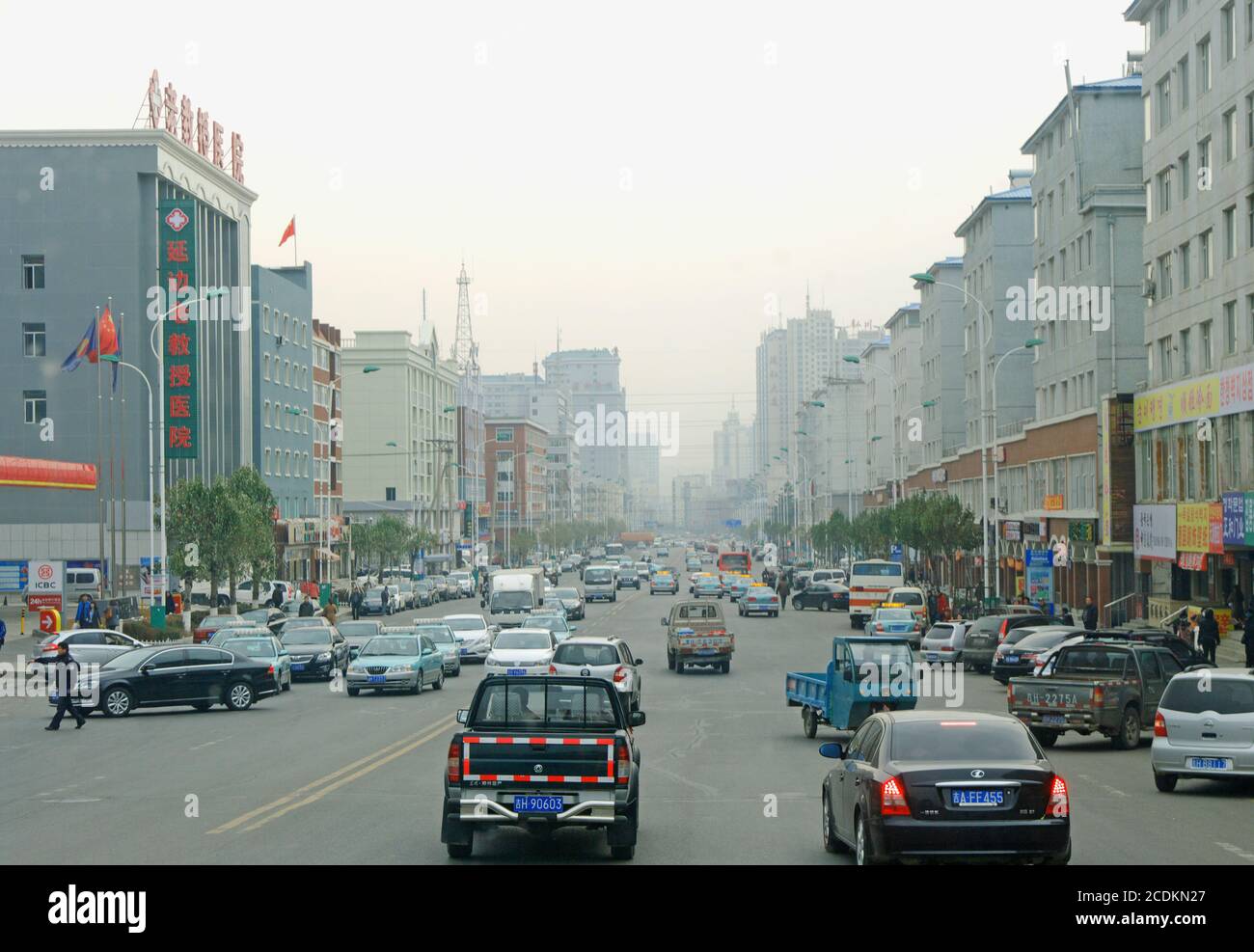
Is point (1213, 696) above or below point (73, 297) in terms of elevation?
below

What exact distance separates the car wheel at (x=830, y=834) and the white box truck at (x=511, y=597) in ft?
116

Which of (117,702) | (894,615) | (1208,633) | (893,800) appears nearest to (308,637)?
(117,702)

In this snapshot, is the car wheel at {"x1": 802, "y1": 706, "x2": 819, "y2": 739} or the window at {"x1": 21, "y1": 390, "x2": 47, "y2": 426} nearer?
the car wheel at {"x1": 802, "y1": 706, "x2": 819, "y2": 739}

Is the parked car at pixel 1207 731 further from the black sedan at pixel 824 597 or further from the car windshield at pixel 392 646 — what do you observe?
the black sedan at pixel 824 597

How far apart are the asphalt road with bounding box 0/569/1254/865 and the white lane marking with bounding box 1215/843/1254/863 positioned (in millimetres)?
44

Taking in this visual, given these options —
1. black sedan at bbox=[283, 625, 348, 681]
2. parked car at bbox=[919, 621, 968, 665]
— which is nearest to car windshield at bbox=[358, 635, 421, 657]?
black sedan at bbox=[283, 625, 348, 681]

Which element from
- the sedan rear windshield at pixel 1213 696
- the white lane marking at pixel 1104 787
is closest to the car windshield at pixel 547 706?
the white lane marking at pixel 1104 787

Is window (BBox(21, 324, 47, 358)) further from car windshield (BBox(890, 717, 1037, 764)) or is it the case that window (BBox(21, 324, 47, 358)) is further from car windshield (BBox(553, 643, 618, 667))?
car windshield (BBox(890, 717, 1037, 764))

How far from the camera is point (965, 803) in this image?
37.5 feet

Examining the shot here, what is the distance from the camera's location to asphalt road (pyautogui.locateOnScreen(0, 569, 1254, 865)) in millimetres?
13852

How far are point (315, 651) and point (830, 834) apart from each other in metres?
27.4

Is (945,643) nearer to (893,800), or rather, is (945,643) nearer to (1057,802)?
(1057,802)

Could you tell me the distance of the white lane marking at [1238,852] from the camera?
43.9 ft
